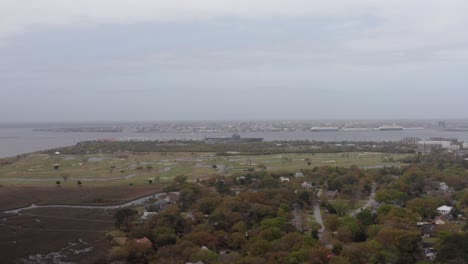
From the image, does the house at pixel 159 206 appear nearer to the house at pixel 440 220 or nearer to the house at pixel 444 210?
the house at pixel 440 220

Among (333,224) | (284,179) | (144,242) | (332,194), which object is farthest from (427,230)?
(284,179)

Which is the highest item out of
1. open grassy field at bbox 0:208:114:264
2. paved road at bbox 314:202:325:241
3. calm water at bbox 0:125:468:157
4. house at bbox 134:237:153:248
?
calm water at bbox 0:125:468:157

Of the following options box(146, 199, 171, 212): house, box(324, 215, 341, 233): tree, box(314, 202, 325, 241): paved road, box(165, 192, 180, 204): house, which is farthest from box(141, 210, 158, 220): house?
Result: box(324, 215, 341, 233): tree

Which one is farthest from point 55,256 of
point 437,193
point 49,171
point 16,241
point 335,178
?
point 49,171

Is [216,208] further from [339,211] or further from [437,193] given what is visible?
[437,193]

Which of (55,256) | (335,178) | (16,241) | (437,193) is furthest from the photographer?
(335,178)

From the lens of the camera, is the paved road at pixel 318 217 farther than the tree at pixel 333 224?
Yes

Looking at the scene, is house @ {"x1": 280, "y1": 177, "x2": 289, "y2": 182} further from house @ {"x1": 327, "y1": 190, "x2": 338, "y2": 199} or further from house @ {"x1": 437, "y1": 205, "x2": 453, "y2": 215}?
house @ {"x1": 437, "y1": 205, "x2": 453, "y2": 215}

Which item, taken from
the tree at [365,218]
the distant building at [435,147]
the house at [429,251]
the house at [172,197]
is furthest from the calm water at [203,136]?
the house at [429,251]

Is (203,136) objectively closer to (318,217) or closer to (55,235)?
(318,217)
